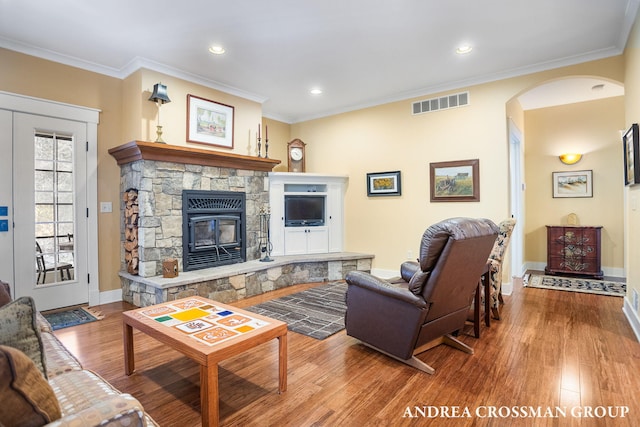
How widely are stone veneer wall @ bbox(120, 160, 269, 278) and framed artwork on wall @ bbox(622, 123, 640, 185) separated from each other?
13.9ft

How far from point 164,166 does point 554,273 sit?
6005mm

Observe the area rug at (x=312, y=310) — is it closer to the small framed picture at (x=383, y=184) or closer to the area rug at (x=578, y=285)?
the small framed picture at (x=383, y=184)

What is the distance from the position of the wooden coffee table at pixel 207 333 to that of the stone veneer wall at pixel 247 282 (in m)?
1.22

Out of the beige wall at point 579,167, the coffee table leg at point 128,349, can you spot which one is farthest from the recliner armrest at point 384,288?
the beige wall at point 579,167

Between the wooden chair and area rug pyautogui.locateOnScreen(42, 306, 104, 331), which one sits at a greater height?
the wooden chair

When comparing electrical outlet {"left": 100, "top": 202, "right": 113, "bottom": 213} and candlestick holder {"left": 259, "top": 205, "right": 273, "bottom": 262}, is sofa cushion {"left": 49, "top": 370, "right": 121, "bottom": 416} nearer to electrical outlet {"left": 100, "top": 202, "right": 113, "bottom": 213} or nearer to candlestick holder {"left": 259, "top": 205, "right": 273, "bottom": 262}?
electrical outlet {"left": 100, "top": 202, "right": 113, "bottom": 213}

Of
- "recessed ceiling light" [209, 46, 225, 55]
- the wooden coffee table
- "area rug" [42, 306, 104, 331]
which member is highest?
"recessed ceiling light" [209, 46, 225, 55]

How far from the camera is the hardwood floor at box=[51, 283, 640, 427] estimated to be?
183 centimetres

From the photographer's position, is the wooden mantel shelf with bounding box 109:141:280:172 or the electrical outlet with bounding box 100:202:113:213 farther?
the electrical outlet with bounding box 100:202:113:213

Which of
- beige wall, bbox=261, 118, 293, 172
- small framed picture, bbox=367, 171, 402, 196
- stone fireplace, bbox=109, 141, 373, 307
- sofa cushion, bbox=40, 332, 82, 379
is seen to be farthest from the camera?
beige wall, bbox=261, 118, 293, 172

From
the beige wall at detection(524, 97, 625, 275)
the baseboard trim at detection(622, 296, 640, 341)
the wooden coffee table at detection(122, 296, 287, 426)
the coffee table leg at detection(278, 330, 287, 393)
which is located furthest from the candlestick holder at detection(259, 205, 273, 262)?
the beige wall at detection(524, 97, 625, 275)

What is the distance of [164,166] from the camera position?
151 inches

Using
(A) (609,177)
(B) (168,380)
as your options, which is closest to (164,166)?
(B) (168,380)

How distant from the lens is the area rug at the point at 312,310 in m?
3.14
